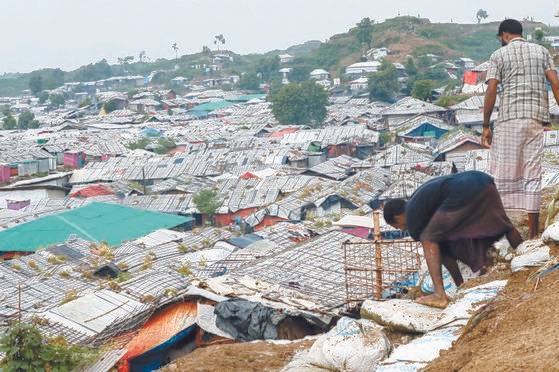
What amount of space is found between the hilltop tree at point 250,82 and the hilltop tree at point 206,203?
47168 millimetres

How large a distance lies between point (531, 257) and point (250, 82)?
65.6 meters

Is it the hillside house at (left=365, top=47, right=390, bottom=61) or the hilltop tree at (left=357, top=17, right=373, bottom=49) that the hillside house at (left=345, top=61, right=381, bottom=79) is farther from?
the hilltop tree at (left=357, top=17, right=373, bottom=49)

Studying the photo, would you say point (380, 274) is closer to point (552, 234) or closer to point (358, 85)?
point (552, 234)

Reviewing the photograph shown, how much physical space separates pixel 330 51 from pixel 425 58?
16043 millimetres

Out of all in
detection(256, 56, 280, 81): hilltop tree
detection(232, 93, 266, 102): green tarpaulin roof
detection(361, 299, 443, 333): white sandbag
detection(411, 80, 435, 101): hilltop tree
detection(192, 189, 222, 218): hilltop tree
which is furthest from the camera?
detection(256, 56, 280, 81): hilltop tree

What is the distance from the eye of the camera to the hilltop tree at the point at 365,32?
6219 cm

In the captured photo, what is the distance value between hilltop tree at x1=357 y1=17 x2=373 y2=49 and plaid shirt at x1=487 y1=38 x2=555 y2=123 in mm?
59094

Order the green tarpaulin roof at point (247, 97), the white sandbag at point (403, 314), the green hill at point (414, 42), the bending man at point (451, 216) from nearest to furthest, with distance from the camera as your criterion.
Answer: the white sandbag at point (403, 314) < the bending man at point (451, 216) < the green tarpaulin roof at point (247, 97) < the green hill at point (414, 42)

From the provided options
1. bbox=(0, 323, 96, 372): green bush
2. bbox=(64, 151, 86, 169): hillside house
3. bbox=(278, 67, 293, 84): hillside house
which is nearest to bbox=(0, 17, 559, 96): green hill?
bbox=(278, 67, 293, 84): hillside house

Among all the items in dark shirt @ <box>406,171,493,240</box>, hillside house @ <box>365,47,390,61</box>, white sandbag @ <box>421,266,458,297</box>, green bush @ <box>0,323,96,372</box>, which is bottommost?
green bush @ <box>0,323,96,372</box>

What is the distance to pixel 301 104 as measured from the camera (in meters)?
43.0

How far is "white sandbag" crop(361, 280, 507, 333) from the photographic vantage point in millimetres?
3303

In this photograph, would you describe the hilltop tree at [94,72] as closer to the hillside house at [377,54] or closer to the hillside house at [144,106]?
the hillside house at [144,106]

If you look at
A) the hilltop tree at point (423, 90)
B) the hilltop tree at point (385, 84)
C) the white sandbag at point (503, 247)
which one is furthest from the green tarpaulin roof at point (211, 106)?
the white sandbag at point (503, 247)
